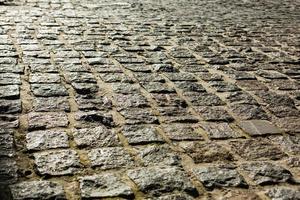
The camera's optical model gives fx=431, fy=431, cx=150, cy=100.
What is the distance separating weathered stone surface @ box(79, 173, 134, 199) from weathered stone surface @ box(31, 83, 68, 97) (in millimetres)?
1525

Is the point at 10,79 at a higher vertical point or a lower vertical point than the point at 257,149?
higher

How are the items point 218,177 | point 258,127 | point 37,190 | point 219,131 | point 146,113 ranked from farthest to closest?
point 146,113
point 258,127
point 219,131
point 218,177
point 37,190

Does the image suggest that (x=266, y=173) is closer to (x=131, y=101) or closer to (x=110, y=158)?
(x=110, y=158)

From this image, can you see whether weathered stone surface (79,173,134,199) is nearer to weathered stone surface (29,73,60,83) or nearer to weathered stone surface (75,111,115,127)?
weathered stone surface (75,111,115,127)

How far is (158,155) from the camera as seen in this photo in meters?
3.09

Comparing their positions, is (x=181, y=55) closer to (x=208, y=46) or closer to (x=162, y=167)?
(x=208, y=46)

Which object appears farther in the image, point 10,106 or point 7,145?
point 10,106

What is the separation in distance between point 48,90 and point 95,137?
1.11 metres

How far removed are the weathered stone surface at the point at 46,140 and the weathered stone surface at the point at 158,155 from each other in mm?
565

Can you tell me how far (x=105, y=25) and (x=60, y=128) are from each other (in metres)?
4.48

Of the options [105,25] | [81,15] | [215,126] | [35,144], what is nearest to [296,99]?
[215,126]

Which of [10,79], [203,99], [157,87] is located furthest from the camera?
[157,87]

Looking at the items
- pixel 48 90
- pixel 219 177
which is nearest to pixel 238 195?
pixel 219 177

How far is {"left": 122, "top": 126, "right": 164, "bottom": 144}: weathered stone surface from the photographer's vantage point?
3.29m
